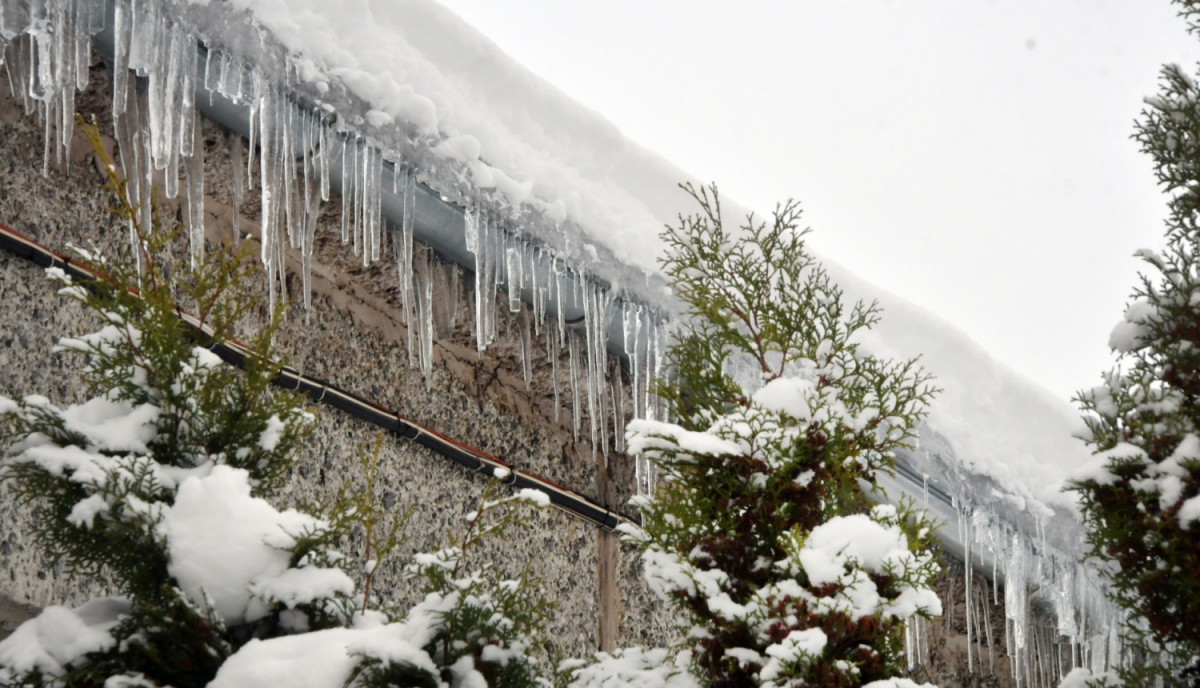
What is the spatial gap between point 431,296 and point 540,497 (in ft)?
3.78

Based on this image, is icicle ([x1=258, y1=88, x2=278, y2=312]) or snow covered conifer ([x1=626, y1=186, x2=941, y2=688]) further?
icicle ([x1=258, y1=88, x2=278, y2=312])

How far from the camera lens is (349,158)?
252 centimetres

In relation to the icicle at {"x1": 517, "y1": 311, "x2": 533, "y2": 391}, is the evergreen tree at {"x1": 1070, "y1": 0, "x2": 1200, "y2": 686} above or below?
below

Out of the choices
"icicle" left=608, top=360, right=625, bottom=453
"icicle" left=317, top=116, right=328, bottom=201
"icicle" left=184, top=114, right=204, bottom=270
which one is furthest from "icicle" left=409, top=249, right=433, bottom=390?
"icicle" left=608, top=360, right=625, bottom=453

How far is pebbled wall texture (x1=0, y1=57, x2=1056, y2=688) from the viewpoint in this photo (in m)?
2.20

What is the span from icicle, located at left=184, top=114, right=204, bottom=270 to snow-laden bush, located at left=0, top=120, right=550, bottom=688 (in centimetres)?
64

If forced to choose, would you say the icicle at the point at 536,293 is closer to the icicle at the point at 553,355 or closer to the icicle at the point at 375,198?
the icicle at the point at 553,355

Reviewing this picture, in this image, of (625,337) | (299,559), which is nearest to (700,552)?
(299,559)

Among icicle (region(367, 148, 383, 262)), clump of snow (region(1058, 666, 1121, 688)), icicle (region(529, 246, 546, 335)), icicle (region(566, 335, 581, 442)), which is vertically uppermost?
icicle (region(367, 148, 383, 262))

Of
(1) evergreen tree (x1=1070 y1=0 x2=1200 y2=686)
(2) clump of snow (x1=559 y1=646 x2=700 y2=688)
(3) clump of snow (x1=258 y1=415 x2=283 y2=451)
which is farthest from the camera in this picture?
(1) evergreen tree (x1=1070 y1=0 x2=1200 y2=686)

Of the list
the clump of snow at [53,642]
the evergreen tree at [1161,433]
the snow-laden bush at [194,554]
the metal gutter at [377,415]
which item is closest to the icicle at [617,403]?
the metal gutter at [377,415]

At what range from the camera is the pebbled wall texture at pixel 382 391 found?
7.22 feet

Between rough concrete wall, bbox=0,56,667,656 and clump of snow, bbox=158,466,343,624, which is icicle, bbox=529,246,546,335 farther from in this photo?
clump of snow, bbox=158,466,343,624

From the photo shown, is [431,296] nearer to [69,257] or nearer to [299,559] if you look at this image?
[69,257]
